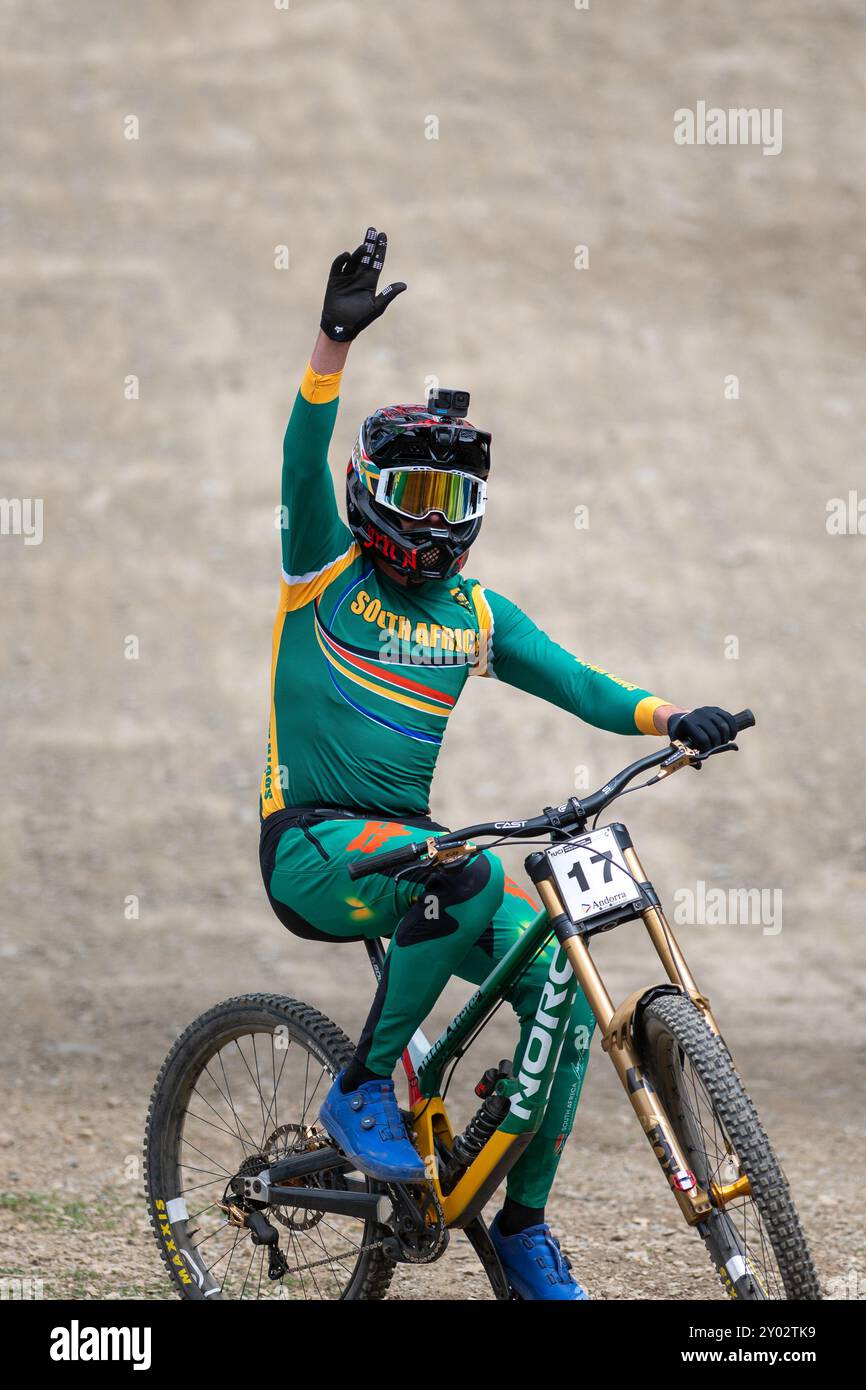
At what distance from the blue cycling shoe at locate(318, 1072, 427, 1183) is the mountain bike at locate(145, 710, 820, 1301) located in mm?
91

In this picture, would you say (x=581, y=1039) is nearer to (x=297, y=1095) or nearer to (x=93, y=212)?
(x=297, y=1095)

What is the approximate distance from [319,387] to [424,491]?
45 cm

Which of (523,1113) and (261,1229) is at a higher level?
(523,1113)

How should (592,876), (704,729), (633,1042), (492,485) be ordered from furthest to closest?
(492,485)
(704,729)
(592,876)
(633,1042)

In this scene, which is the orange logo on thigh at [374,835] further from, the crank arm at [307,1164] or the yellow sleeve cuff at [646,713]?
the crank arm at [307,1164]

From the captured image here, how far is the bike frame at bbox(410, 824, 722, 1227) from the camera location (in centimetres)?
386

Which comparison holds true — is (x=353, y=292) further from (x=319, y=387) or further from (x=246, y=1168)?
(x=246, y=1168)

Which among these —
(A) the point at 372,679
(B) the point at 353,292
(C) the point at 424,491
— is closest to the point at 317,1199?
(A) the point at 372,679

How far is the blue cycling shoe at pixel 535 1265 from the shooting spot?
4531 mm

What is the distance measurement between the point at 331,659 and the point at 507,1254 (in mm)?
1779

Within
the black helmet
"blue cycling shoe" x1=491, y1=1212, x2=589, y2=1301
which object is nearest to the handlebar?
the black helmet

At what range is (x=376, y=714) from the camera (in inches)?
187

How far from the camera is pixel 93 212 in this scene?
1858 cm

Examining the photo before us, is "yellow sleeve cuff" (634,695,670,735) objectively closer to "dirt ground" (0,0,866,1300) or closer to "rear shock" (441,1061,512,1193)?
"rear shock" (441,1061,512,1193)
